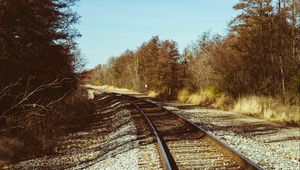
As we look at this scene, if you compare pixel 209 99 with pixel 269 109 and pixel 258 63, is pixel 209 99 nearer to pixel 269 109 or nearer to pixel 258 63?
pixel 258 63

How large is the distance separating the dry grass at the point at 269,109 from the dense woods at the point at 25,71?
9.75 metres

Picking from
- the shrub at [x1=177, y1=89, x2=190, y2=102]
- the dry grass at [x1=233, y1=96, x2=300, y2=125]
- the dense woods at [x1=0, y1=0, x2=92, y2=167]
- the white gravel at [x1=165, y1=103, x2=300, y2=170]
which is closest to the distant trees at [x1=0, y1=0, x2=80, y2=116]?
the dense woods at [x1=0, y1=0, x2=92, y2=167]

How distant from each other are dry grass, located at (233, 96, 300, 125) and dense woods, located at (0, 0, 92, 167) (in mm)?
9748

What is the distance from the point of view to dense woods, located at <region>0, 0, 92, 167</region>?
11.5 meters

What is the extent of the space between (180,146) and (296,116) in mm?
7881

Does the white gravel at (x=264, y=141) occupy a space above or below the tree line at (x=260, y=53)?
below

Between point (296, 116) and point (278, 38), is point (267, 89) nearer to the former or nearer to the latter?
point (278, 38)

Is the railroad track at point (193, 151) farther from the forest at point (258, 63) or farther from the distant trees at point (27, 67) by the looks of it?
the forest at point (258, 63)

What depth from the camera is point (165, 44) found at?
43469mm

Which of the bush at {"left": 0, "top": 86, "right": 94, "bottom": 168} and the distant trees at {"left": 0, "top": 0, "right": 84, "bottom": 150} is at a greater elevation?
the distant trees at {"left": 0, "top": 0, "right": 84, "bottom": 150}

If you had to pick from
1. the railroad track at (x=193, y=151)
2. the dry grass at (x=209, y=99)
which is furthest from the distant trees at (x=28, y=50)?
the dry grass at (x=209, y=99)

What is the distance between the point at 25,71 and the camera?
12.9 m

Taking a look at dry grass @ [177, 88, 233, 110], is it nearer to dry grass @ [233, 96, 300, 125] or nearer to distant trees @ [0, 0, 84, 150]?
dry grass @ [233, 96, 300, 125]

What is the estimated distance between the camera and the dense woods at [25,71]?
454 inches
